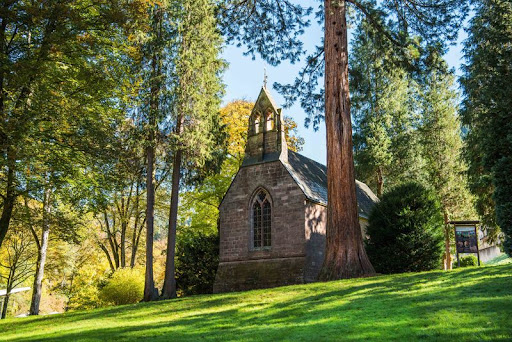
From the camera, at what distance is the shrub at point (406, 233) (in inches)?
763

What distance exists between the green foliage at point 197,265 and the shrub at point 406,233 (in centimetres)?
853

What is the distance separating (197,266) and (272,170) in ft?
22.8

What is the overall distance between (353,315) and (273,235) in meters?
13.0

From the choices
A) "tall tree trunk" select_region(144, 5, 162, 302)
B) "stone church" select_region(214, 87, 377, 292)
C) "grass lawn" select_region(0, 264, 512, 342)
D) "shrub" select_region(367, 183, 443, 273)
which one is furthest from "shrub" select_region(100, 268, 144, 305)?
"shrub" select_region(367, 183, 443, 273)

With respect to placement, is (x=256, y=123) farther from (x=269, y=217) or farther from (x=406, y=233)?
(x=406, y=233)

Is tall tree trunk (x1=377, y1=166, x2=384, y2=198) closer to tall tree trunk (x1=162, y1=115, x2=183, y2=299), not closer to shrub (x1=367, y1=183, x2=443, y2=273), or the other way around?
shrub (x1=367, y1=183, x2=443, y2=273)

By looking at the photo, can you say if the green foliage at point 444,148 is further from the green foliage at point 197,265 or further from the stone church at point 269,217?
the green foliage at point 197,265

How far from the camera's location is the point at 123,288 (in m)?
22.6

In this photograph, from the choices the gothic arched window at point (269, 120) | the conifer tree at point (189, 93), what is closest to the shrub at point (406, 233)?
the gothic arched window at point (269, 120)

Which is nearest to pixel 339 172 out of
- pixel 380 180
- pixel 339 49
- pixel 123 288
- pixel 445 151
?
pixel 339 49

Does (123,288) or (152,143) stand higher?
(152,143)

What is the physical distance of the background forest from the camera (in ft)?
37.6

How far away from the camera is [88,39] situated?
427 inches

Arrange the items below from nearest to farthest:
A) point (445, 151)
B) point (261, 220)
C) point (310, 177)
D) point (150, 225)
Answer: point (150, 225) → point (261, 220) → point (310, 177) → point (445, 151)
